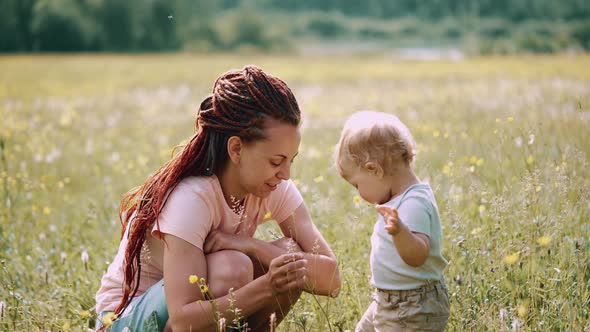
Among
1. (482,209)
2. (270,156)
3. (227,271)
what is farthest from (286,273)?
(482,209)

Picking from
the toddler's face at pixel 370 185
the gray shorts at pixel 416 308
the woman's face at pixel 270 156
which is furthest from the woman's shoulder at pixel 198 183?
the gray shorts at pixel 416 308

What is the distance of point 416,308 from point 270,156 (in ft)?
2.79

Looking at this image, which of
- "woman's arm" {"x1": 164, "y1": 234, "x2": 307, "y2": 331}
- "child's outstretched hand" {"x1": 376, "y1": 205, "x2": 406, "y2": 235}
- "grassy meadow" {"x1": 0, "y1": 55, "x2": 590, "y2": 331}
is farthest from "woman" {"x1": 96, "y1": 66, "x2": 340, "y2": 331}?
"child's outstretched hand" {"x1": 376, "y1": 205, "x2": 406, "y2": 235}

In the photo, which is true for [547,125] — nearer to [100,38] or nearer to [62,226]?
[62,226]

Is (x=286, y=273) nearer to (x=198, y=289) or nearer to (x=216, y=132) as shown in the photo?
(x=198, y=289)

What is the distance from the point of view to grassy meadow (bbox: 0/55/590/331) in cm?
352

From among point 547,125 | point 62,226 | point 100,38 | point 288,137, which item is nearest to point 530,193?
point 288,137

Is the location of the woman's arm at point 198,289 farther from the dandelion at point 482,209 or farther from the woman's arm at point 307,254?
the dandelion at point 482,209

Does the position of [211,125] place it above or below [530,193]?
above

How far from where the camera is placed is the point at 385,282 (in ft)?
10.4

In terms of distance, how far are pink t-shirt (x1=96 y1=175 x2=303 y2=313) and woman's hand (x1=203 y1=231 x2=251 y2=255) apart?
0.14 ft

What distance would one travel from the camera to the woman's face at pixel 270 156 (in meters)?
3.22

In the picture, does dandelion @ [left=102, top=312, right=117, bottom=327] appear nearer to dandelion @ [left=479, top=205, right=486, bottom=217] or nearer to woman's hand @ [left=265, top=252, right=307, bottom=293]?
woman's hand @ [left=265, top=252, right=307, bottom=293]

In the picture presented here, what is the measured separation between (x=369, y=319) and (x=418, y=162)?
8.36ft
